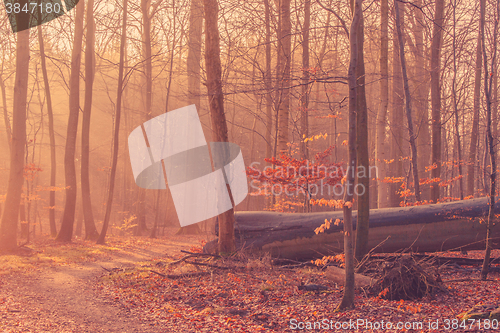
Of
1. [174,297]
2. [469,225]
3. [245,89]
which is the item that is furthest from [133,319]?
[469,225]

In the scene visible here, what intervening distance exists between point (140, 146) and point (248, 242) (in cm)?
2483

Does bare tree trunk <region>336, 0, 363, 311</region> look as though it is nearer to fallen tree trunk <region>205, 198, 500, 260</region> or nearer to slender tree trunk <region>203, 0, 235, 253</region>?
fallen tree trunk <region>205, 198, 500, 260</region>

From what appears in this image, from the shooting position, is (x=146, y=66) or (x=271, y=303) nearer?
(x=271, y=303)

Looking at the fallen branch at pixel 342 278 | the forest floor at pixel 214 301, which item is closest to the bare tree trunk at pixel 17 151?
the forest floor at pixel 214 301

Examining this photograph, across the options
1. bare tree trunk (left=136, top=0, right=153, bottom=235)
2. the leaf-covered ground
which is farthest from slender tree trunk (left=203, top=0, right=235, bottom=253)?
bare tree trunk (left=136, top=0, right=153, bottom=235)

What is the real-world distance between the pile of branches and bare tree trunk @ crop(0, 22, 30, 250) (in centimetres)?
1064

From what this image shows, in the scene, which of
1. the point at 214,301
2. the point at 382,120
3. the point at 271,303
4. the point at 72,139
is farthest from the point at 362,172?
the point at 72,139

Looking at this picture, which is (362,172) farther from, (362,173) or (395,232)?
(395,232)

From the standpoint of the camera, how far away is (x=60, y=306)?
5.46m

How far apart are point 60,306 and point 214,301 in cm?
254

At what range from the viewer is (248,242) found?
8.27m

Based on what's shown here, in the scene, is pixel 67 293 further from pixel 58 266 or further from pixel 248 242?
pixel 248 242

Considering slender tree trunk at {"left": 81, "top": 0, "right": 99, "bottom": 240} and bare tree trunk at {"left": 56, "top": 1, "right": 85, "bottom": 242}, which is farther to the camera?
slender tree trunk at {"left": 81, "top": 0, "right": 99, "bottom": 240}

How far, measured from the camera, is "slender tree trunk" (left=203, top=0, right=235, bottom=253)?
8188mm
